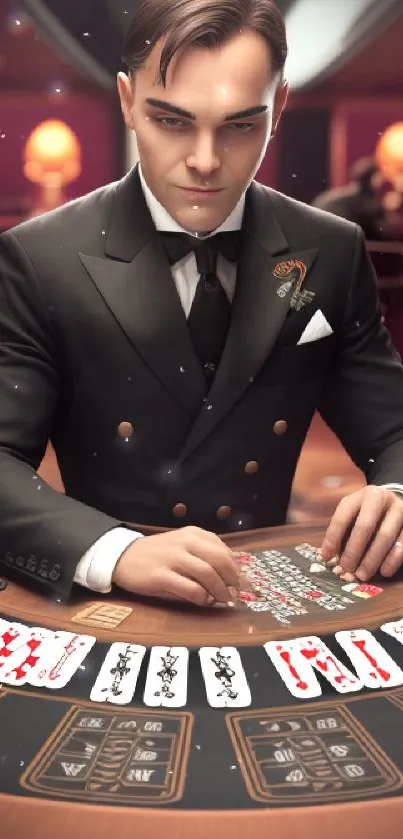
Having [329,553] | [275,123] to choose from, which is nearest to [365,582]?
[329,553]

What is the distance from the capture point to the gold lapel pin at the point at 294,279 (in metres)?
1.17

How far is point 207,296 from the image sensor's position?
113 centimetres

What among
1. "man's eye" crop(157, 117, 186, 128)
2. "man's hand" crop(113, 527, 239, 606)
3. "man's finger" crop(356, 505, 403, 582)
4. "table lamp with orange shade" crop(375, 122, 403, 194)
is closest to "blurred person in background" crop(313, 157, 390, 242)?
"table lamp with orange shade" crop(375, 122, 403, 194)

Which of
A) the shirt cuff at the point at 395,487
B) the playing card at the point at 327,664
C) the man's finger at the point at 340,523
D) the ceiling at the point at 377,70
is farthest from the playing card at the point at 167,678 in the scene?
the ceiling at the point at 377,70

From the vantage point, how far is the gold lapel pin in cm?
117

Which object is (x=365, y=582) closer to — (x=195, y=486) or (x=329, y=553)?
(x=329, y=553)

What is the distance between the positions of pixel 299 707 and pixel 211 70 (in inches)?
25.3

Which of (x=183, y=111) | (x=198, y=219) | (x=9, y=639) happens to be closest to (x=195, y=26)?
(x=183, y=111)

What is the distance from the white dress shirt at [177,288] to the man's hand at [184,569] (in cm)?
2

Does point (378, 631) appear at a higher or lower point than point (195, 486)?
lower

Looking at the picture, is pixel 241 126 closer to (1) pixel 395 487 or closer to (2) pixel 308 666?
(1) pixel 395 487

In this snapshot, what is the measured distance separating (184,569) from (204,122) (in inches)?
18.2

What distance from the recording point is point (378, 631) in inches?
33.9

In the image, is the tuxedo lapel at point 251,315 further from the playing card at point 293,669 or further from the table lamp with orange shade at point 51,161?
the playing card at point 293,669
